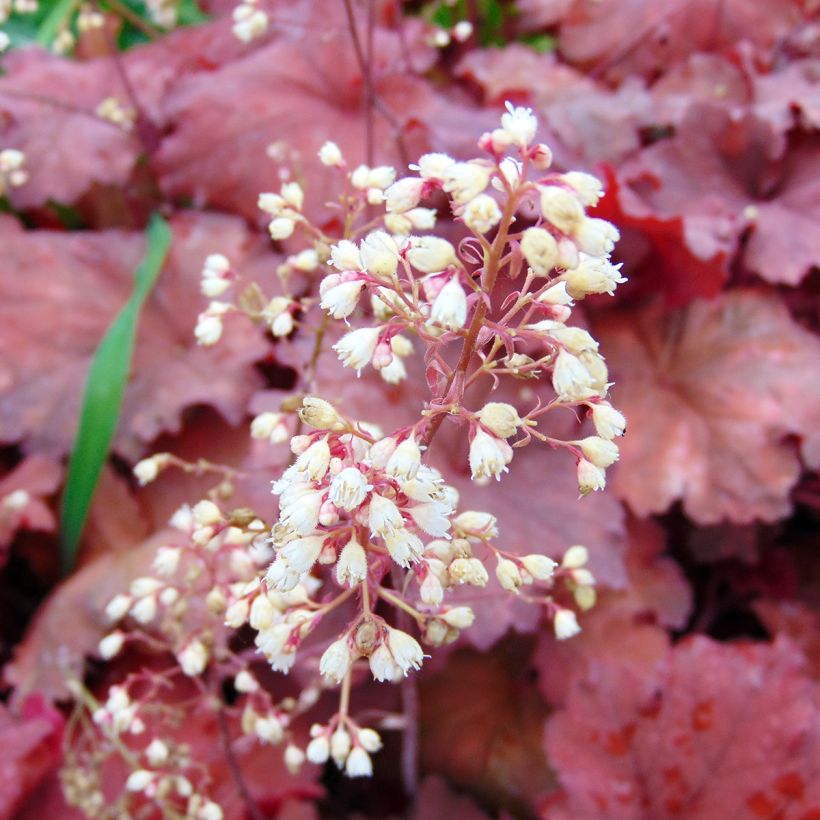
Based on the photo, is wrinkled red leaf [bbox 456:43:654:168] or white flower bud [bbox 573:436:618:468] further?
wrinkled red leaf [bbox 456:43:654:168]

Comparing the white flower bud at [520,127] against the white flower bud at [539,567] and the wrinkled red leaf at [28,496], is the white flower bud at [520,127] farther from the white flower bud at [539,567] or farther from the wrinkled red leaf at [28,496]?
the wrinkled red leaf at [28,496]

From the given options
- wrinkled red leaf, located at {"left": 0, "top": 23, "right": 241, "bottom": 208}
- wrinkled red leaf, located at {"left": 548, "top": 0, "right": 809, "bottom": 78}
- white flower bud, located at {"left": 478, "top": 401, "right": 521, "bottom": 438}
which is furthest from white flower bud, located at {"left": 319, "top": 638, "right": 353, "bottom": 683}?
wrinkled red leaf, located at {"left": 548, "top": 0, "right": 809, "bottom": 78}

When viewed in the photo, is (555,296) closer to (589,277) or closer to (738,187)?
(589,277)

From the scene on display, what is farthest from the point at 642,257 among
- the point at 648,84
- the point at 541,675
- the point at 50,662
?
the point at 50,662

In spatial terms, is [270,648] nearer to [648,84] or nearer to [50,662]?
[50,662]

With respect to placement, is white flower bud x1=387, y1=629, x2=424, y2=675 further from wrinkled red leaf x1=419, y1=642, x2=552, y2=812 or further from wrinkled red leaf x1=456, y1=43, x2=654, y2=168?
wrinkled red leaf x1=456, y1=43, x2=654, y2=168

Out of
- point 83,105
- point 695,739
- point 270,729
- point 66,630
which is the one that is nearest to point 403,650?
point 270,729
